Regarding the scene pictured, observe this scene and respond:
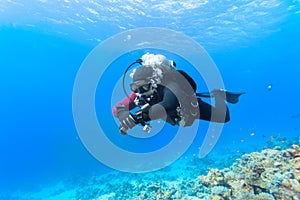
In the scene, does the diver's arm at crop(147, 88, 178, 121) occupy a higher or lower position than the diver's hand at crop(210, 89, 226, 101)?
lower

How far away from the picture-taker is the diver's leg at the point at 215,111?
16.5 feet

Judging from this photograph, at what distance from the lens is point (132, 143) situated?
215ft

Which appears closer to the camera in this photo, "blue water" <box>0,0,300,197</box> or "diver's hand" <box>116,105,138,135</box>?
"diver's hand" <box>116,105,138,135</box>

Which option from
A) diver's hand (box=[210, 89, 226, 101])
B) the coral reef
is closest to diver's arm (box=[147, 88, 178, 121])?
diver's hand (box=[210, 89, 226, 101])

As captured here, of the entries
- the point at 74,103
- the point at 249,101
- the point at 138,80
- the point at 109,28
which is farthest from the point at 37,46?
the point at 249,101

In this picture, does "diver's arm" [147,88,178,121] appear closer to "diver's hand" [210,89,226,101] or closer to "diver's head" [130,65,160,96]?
"diver's head" [130,65,160,96]

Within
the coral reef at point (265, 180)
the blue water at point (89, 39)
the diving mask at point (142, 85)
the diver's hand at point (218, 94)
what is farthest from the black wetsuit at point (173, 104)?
the blue water at point (89, 39)

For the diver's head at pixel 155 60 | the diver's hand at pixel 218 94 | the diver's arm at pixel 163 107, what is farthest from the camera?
the diver's hand at pixel 218 94

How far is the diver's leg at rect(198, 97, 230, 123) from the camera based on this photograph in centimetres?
502

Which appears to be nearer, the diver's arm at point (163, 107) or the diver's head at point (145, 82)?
the diver's arm at point (163, 107)

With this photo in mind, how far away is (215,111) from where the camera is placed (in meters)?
5.22

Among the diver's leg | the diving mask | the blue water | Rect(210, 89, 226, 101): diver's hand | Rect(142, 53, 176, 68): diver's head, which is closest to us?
the diving mask

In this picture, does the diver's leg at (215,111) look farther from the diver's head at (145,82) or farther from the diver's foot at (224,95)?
the diver's head at (145,82)

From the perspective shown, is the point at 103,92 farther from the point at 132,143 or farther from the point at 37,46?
the point at 37,46
